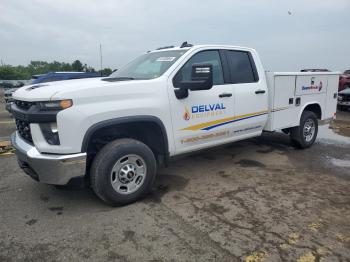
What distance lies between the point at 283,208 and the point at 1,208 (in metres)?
3.35

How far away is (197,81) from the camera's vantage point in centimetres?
399

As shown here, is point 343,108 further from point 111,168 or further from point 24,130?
point 24,130

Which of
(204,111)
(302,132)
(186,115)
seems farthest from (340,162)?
(186,115)

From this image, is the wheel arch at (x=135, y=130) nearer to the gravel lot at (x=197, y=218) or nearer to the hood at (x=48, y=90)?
the hood at (x=48, y=90)

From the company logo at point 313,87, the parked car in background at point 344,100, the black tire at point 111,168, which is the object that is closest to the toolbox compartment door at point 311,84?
the company logo at point 313,87

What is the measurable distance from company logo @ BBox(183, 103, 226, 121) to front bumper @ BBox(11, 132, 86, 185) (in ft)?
4.89

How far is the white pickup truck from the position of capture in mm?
3406

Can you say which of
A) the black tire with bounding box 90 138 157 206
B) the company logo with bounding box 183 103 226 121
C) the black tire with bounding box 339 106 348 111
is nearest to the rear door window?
the company logo with bounding box 183 103 226 121

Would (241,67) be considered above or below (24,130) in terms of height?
above

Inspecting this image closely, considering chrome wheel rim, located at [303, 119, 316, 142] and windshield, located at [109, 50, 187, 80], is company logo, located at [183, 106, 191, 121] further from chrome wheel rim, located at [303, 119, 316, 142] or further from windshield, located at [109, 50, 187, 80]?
chrome wheel rim, located at [303, 119, 316, 142]

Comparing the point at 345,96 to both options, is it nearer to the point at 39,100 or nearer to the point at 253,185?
the point at 253,185

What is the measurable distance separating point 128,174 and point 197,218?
0.95 m

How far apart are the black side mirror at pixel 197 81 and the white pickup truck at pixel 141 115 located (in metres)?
0.01

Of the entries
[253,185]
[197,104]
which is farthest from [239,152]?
[197,104]
